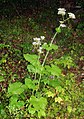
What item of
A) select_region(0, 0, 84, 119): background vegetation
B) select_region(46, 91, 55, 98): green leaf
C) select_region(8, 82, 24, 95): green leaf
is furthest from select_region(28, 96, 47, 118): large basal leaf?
select_region(46, 91, 55, 98): green leaf

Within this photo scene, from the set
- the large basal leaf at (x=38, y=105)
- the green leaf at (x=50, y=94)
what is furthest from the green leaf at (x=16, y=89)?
the green leaf at (x=50, y=94)

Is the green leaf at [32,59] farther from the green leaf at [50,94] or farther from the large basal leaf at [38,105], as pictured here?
the green leaf at [50,94]

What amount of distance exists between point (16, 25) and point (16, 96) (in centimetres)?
322

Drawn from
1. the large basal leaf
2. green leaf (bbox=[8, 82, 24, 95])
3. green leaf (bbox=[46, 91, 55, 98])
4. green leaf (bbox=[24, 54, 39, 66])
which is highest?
green leaf (bbox=[24, 54, 39, 66])

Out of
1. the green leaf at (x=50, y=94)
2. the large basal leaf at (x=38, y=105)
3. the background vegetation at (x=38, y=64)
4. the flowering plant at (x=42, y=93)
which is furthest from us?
the green leaf at (x=50, y=94)

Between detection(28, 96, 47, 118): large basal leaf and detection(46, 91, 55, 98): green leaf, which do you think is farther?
detection(46, 91, 55, 98): green leaf

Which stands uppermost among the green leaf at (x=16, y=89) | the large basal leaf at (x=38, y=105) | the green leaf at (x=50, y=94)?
the green leaf at (x=16, y=89)


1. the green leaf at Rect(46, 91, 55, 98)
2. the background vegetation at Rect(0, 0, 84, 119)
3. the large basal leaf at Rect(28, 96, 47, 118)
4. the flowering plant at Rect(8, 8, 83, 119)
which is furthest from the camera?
the green leaf at Rect(46, 91, 55, 98)

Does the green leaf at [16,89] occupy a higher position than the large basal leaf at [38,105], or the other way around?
the green leaf at [16,89]

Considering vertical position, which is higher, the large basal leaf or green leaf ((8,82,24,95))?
green leaf ((8,82,24,95))

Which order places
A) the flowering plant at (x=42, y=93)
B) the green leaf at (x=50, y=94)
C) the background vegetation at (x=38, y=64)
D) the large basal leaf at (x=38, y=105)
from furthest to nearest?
the green leaf at (x=50, y=94) < the background vegetation at (x=38, y=64) < the flowering plant at (x=42, y=93) < the large basal leaf at (x=38, y=105)

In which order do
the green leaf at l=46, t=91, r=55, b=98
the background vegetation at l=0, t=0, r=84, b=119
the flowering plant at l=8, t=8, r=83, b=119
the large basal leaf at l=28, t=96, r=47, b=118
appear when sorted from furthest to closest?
the green leaf at l=46, t=91, r=55, b=98 → the background vegetation at l=0, t=0, r=84, b=119 → the flowering plant at l=8, t=8, r=83, b=119 → the large basal leaf at l=28, t=96, r=47, b=118

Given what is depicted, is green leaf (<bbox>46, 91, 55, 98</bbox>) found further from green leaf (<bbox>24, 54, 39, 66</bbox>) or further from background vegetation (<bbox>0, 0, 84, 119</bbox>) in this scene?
green leaf (<bbox>24, 54, 39, 66</bbox>)

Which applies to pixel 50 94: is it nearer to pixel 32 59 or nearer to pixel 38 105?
pixel 38 105
